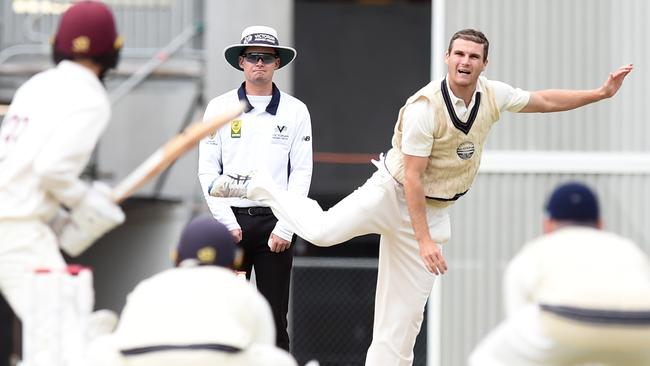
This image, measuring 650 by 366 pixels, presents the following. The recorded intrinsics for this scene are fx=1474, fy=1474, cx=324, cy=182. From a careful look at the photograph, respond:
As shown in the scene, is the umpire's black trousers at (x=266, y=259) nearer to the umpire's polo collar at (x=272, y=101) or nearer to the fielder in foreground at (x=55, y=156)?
the umpire's polo collar at (x=272, y=101)

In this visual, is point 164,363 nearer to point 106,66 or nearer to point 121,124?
point 106,66

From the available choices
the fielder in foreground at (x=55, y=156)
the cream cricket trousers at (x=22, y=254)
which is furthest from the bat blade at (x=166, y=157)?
the cream cricket trousers at (x=22, y=254)

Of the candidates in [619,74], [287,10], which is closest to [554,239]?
[619,74]

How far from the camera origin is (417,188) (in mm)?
7047

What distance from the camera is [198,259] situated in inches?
206

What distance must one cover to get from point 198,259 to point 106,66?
113 centimetres

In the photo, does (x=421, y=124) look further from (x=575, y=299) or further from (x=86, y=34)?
(x=575, y=299)

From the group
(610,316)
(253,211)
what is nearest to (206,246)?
(610,316)

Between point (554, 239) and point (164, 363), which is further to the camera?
point (554, 239)

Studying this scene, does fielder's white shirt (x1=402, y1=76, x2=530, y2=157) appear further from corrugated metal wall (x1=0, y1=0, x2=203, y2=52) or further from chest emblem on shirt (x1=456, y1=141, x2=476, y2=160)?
corrugated metal wall (x1=0, y1=0, x2=203, y2=52)

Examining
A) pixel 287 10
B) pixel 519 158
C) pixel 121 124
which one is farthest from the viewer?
pixel 121 124

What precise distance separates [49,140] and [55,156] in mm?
98

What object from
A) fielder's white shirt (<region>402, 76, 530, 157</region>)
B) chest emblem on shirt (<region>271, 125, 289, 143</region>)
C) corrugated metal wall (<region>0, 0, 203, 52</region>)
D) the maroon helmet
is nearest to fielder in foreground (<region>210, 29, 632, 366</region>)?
fielder's white shirt (<region>402, 76, 530, 157</region>)

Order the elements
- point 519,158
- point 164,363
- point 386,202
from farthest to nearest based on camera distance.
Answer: point 519,158, point 386,202, point 164,363
